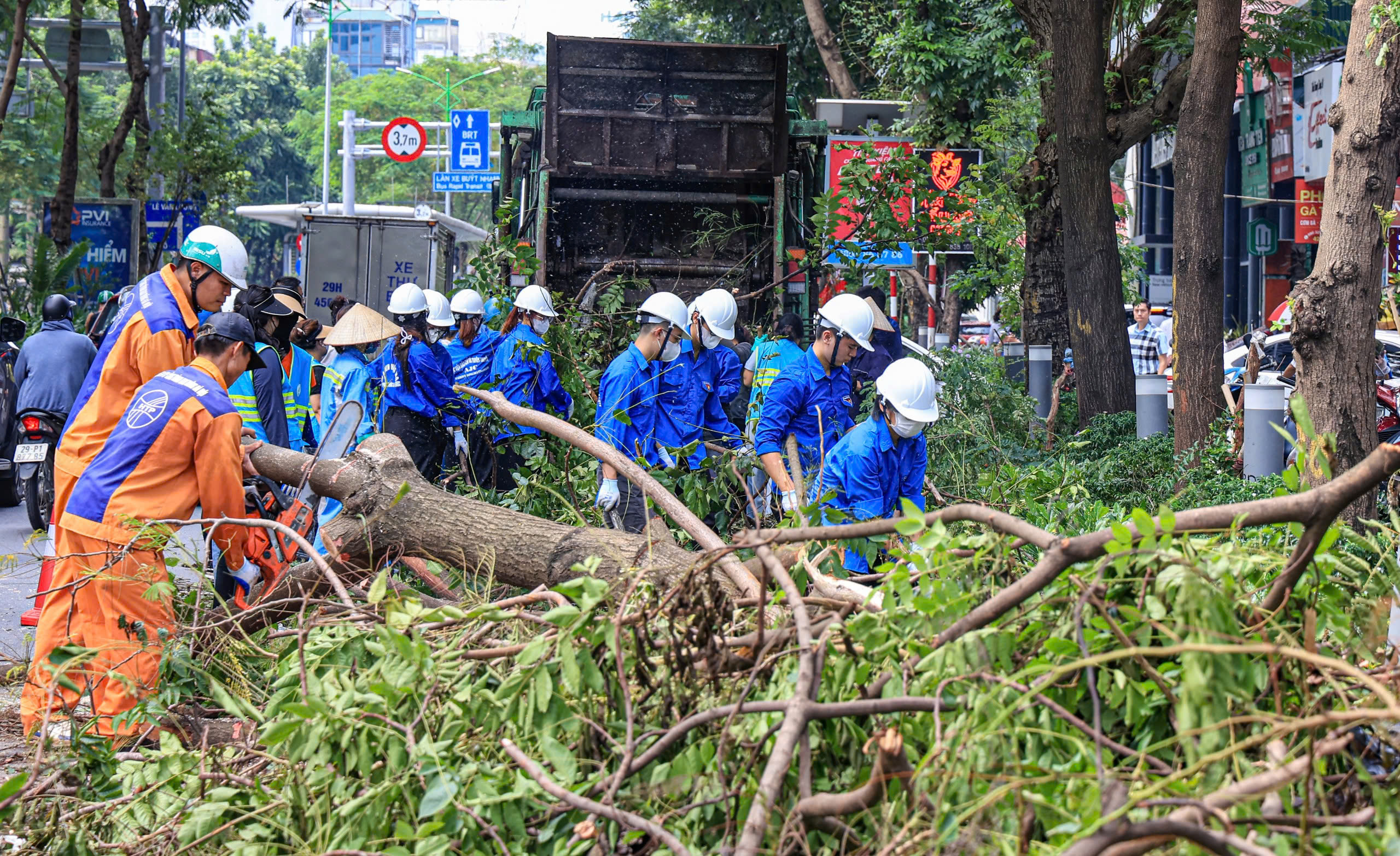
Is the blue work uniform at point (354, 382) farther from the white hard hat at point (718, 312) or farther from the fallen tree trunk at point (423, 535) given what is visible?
the fallen tree trunk at point (423, 535)

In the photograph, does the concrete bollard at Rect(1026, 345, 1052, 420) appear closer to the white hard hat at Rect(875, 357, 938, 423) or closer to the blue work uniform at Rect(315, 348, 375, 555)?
the blue work uniform at Rect(315, 348, 375, 555)

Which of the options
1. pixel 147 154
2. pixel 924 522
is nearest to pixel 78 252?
pixel 147 154

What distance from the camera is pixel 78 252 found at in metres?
15.2

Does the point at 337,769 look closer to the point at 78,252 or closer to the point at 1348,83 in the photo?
the point at 1348,83

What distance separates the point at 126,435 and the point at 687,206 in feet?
22.2

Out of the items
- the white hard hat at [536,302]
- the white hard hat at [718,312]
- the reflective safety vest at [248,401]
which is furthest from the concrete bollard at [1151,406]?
the reflective safety vest at [248,401]

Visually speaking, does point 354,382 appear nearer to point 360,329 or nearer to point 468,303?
point 360,329

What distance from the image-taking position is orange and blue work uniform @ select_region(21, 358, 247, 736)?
13.9 ft

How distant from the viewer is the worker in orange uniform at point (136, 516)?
4238 mm

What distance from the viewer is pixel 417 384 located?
25.5ft

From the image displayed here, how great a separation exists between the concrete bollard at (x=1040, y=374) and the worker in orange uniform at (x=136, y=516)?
8.91 meters

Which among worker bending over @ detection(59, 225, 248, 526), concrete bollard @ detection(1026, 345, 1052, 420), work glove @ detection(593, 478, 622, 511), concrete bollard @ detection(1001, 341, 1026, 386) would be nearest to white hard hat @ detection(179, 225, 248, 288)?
worker bending over @ detection(59, 225, 248, 526)

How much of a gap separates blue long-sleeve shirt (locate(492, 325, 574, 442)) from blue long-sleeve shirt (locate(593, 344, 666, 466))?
97cm

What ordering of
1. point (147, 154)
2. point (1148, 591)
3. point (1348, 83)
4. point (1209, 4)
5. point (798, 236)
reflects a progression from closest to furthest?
point (1148, 591) < point (1348, 83) < point (1209, 4) < point (798, 236) < point (147, 154)
